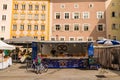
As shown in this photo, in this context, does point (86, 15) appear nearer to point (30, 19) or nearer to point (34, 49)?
point (30, 19)

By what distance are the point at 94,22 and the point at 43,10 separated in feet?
40.1

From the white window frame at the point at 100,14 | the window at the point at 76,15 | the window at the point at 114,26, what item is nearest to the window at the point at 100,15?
the white window frame at the point at 100,14

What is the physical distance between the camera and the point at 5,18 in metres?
58.2

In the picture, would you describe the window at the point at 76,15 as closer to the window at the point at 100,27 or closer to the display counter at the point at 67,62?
the window at the point at 100,27

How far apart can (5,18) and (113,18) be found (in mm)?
24964

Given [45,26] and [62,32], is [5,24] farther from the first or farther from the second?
[62,32]

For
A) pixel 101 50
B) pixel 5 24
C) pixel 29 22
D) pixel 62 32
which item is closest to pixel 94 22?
pixel 62 32

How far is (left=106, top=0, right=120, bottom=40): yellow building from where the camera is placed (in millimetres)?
56281

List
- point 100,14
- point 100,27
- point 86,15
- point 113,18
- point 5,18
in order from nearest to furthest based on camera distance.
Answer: point 113,18 → point 100,27 → point 100,14 → point 86,15 → point 5,18

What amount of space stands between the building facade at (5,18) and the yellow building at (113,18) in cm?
2286

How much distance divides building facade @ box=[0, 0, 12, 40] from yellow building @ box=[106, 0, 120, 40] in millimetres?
22858

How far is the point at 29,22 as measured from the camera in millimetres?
58188

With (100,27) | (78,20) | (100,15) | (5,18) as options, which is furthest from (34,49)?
(5,18)

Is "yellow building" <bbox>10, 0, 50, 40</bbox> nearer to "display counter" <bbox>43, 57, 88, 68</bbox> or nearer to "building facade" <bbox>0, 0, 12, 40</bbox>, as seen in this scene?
"building facade" <bbox>0, 0, 12, 40</bbox>
